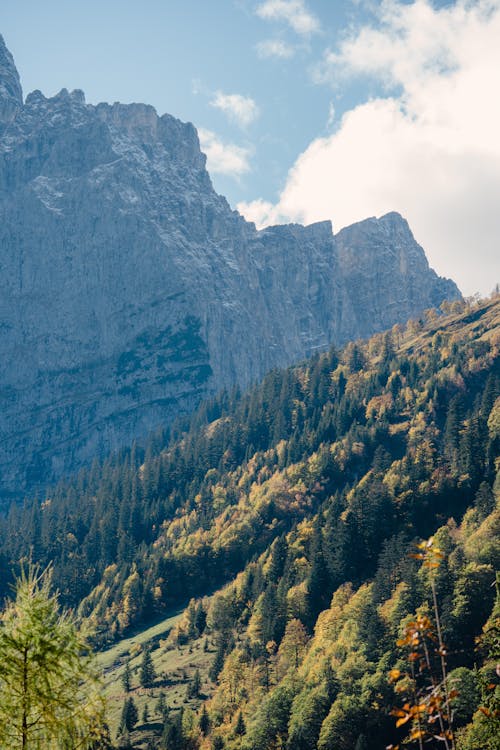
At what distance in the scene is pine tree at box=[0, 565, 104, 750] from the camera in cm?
2331

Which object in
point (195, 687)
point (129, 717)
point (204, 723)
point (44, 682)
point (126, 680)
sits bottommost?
point (204, 723)

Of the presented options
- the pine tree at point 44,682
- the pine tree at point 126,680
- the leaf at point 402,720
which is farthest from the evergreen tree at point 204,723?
the leaf at point 402,720

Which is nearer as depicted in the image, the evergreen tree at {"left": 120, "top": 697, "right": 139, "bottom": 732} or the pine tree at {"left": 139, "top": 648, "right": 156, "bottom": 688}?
the evergreen tree at {"left": 120, "top": 697, "right": 139, "bottom": 732}

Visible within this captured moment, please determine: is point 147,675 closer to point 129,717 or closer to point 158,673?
point 158,673

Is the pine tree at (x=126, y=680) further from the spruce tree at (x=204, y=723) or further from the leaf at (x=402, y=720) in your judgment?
the leaf at (x=402, y=720)

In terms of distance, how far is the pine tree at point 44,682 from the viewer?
2331cm

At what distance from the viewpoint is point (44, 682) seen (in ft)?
77.8

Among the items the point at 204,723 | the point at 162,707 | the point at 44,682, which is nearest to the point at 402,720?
the point at 44,682

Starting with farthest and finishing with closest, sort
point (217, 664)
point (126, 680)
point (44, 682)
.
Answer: point (126, 680) < point (217, 664) < point (44, 682)

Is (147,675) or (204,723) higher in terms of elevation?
(147,675)

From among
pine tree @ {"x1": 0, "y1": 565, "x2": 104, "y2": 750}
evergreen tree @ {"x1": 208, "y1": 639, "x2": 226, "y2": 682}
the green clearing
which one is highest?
pine tree @ {"x1": 0, "y1": 565, "x2": 104, "y2": 750}

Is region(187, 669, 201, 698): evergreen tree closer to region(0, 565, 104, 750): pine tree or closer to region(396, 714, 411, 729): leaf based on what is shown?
region(0, 565, 104, 750): pine tree

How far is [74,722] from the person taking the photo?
23844 millimetres

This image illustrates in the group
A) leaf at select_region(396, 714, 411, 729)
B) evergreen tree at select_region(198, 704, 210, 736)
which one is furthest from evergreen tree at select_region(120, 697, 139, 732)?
leaf at select_region(396, 714, 411, 729)
